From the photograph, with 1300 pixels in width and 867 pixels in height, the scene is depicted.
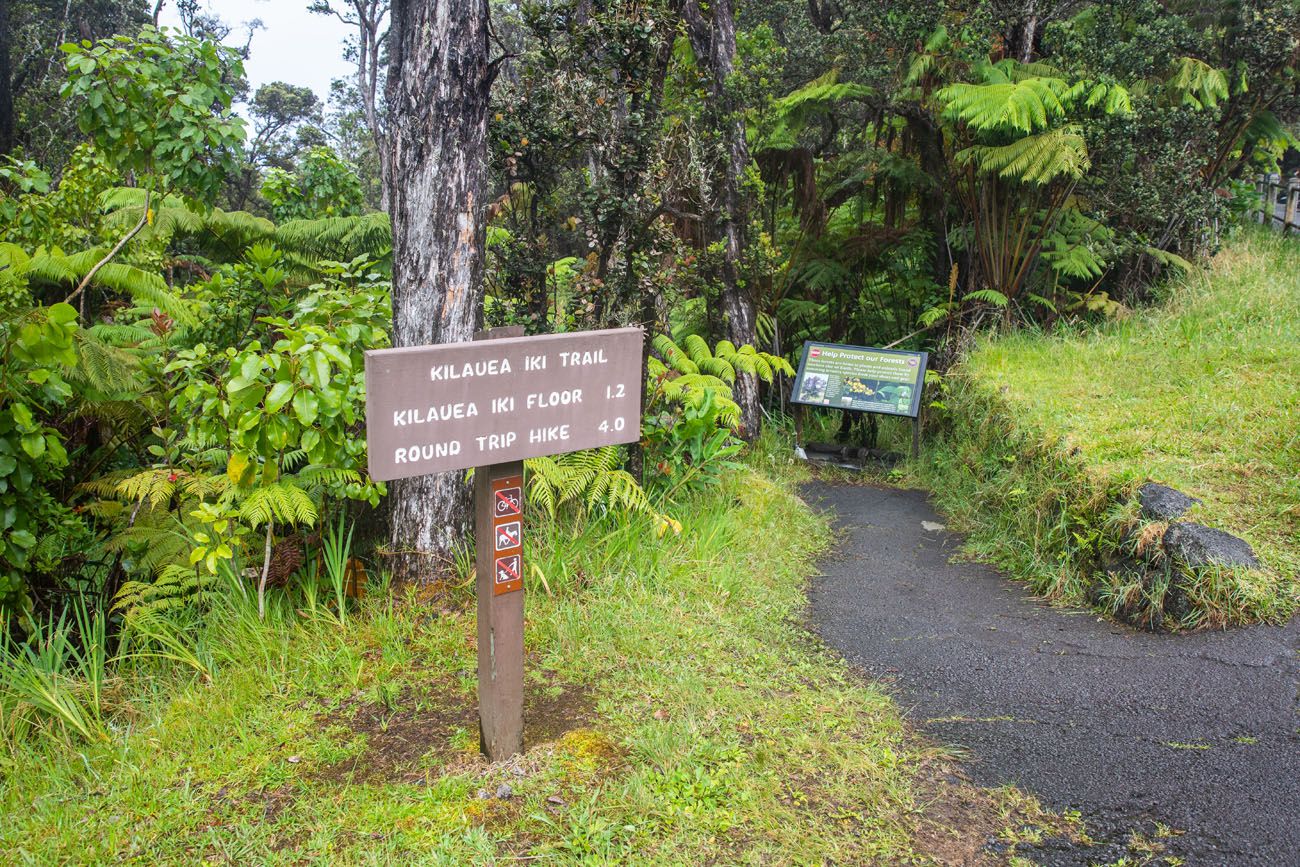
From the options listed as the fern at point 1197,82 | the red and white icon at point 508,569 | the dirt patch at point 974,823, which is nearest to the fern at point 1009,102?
the fern at point 1197,82

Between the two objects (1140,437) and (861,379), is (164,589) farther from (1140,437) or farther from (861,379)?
(861,379)

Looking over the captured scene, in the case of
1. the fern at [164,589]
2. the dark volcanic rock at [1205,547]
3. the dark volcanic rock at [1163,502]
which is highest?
the dark volcanic rock at [1163,502]

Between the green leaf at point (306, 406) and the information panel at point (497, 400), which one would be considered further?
the green leaf at point (306, 406)

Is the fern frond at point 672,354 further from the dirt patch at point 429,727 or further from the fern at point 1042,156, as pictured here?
the fern at point 1042,156

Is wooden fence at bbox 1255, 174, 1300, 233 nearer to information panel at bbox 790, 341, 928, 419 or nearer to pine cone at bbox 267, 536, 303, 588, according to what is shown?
information panel at bbox 790, 341, 928, 419

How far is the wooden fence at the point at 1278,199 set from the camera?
13.8 m

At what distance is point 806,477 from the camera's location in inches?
324

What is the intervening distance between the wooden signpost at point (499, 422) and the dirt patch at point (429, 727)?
0.51 ft

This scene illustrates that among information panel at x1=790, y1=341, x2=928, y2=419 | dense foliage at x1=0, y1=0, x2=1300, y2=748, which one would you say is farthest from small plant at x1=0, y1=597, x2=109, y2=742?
information panel at x1=790, y1=341, x2=928, y2=419

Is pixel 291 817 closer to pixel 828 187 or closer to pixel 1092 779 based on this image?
pixel 1092 779

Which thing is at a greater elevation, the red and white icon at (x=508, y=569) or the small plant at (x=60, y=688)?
the red and white icon at (x=508, y=569)

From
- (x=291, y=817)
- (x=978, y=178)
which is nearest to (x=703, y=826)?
(x=291, y=817)

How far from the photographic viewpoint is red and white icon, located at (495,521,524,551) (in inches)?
121

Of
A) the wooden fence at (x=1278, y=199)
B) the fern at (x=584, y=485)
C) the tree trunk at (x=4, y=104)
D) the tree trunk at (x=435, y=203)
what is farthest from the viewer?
the wooden fence at (x=1278, y=199)
